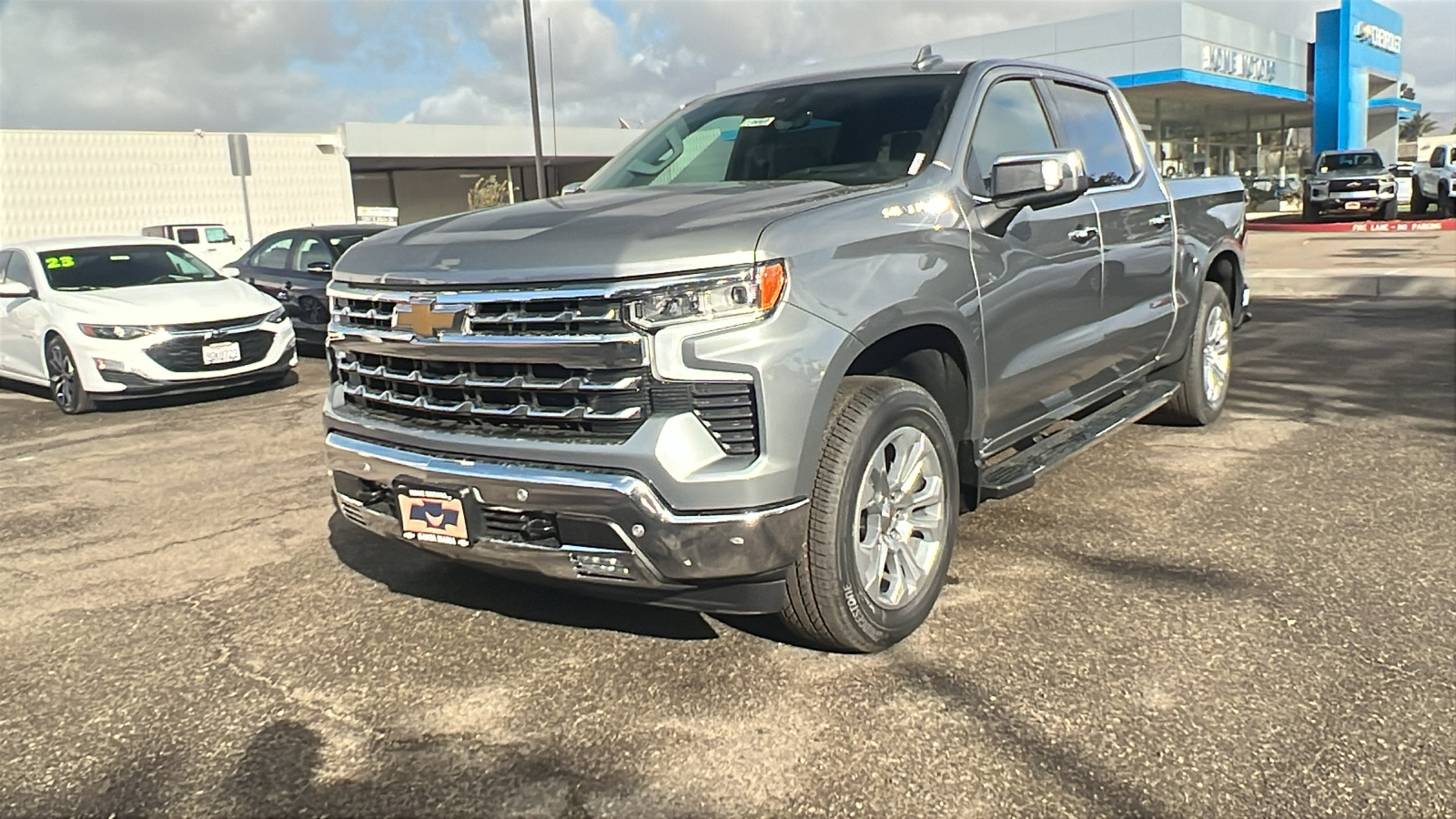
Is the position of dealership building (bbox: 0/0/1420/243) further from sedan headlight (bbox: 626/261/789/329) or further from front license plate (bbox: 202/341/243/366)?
sedan headlight (bbox: 626/261/789/329)

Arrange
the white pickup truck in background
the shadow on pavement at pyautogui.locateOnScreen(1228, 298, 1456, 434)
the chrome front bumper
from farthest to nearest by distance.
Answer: the white pickup truck in background
the shadow on pavement at pyautogui.locateOnScreen(1228, 298, 1456, 434)
the chrome front bumper

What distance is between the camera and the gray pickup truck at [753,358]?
2.86 meters

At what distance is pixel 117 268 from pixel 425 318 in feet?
25.6

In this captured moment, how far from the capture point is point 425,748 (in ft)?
9.59

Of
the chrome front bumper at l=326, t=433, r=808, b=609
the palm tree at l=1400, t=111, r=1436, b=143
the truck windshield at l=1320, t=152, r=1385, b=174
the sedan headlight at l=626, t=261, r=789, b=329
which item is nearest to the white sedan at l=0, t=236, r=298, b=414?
the chrome front bumper at l=326, t=433, r=808, b=609

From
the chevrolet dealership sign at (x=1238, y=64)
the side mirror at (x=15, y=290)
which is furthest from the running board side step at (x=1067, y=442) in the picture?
the chevrolet dealership sign at (x=1238, y=64)

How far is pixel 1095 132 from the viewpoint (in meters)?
5.07

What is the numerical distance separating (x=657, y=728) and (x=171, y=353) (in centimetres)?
712

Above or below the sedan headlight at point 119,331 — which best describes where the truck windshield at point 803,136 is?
above

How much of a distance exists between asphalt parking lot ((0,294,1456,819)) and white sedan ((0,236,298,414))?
347 cm

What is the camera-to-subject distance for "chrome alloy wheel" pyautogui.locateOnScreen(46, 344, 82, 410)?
28.7 ft

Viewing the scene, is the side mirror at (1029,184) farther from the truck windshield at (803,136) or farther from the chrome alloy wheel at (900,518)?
the chrome alloy wheel at (900,518)

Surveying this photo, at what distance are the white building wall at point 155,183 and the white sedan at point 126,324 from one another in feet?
60.8

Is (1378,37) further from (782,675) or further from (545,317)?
(545,317)
